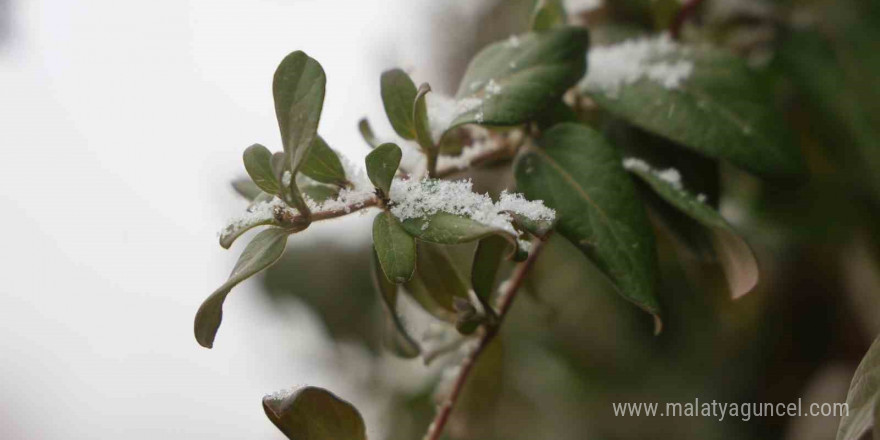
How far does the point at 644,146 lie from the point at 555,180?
154mm

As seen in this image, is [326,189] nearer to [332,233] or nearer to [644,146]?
[644,146]

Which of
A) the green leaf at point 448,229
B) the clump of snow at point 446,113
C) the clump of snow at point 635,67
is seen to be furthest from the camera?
the clump of snow at point 635,67

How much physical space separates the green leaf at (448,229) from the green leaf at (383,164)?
0.02m

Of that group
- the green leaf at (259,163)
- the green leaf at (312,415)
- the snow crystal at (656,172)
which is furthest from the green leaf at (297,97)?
the snow crystal at (656,172)

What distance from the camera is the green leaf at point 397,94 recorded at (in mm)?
366

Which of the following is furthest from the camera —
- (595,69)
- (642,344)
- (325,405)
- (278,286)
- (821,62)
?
(278,286)

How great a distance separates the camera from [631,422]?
0.94 m

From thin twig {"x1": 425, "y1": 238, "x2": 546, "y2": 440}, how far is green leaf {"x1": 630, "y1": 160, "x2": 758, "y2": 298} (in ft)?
0.28

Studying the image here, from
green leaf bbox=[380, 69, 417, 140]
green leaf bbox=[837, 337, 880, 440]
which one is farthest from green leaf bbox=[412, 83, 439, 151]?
green leaf bbox=[837, 337, 880, 440]

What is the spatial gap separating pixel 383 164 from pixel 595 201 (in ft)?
0.47

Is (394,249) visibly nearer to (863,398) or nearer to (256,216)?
(256,216)

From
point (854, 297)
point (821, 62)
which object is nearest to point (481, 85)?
point (821, 62)

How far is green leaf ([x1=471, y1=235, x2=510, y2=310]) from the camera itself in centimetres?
36

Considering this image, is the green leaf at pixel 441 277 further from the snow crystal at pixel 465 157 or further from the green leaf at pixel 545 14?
the green leaf at pixel 545 14
